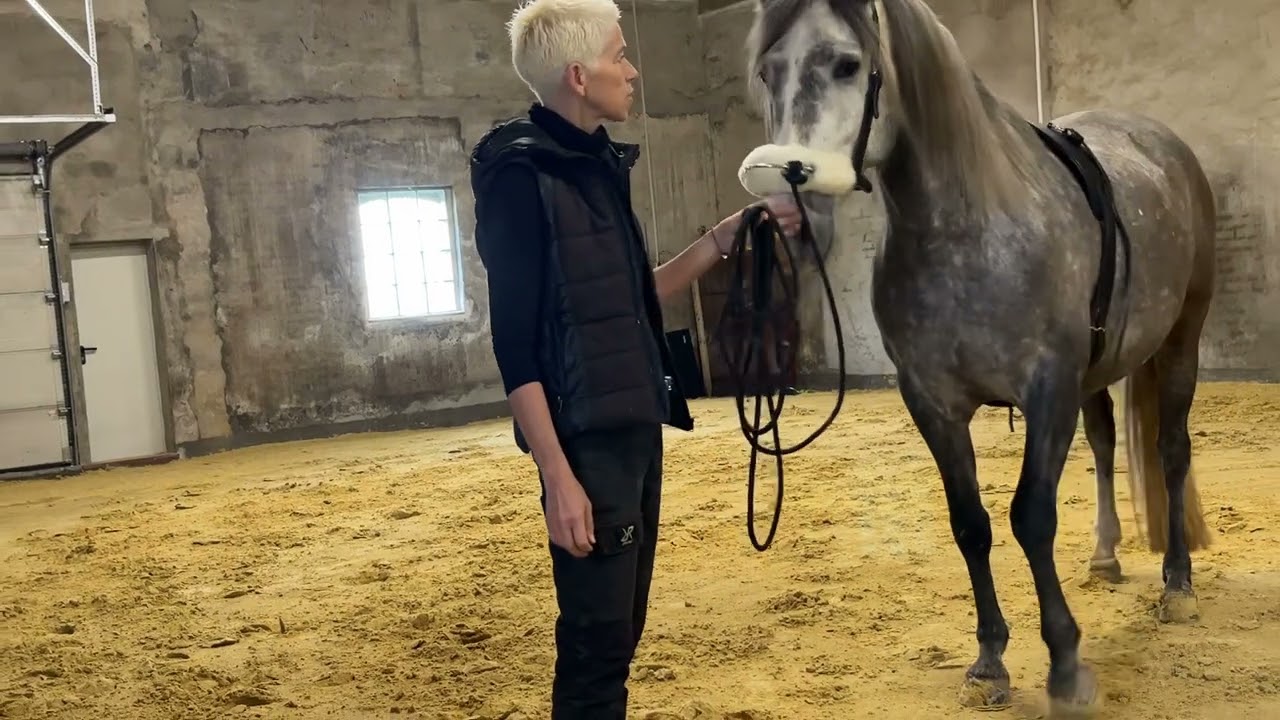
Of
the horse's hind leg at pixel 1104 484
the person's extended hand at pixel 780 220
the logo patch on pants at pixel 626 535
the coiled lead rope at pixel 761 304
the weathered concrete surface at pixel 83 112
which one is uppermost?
the weathered concrete surface at pixel 83 112

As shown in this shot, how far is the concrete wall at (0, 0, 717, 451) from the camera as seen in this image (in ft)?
31.1

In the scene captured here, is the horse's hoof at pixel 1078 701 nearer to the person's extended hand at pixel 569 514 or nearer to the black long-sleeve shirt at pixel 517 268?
the person's extended hand at pixel 569 514

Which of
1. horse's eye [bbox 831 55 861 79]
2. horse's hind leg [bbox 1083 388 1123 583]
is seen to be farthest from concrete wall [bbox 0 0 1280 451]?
horse's eye [bbox 831 55 861 79]

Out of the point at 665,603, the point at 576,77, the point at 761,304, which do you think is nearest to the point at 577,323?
the point at 576,77

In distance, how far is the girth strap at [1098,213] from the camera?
2.68 m

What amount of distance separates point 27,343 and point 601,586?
885cm

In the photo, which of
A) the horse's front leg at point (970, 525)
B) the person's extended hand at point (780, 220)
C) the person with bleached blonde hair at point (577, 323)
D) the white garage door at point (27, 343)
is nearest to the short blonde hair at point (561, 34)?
the person with bleached blonde hair at point (577, 323)

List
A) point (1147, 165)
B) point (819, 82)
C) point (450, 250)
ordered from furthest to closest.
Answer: point (450, 250)
point (1147, 165)
point (819, 82)

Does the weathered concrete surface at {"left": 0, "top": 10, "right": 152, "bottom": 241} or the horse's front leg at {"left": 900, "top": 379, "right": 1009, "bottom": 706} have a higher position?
the weathered concrete surface at {"left": 0, "top": 10, "right": 152, "bottom": 241}

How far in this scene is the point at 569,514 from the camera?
1736 mm

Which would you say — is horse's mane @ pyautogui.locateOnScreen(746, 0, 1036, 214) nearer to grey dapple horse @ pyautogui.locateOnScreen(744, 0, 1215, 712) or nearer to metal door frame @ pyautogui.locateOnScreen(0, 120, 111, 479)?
grey dapple horse @ pyautogui.locateOnScreen(744, 0, 1215, 712)

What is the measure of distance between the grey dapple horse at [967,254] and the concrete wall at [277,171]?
8305 millimetres

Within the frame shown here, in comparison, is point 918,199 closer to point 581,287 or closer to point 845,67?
point 845,67

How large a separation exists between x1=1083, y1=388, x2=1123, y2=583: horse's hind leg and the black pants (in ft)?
7.71
